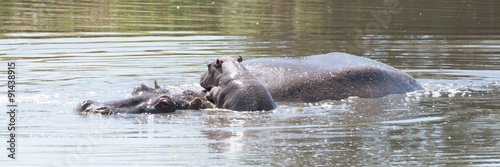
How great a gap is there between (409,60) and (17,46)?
7.01 metres

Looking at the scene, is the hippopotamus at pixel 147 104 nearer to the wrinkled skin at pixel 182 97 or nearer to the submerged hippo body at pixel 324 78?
the wrinkled skin at pixel 182 97

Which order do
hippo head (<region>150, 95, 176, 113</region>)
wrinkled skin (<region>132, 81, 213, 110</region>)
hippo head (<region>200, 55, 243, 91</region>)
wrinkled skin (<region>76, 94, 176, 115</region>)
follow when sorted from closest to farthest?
wrinkled skin (<region>76, 94, 176, 115</region>)
hippo head (<region>150, 95, 176, 113</region>)
wrinkled skin (<region>132, 81, 213, 110</region>)
hippo head (<region>200, 55, 243, 91</region>)

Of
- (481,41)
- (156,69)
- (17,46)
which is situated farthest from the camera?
(481,41)

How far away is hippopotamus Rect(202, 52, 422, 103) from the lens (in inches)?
356

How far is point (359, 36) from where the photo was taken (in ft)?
54.4

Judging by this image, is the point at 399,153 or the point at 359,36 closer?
the point at 399,153

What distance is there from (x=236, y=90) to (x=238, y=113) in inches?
10.3

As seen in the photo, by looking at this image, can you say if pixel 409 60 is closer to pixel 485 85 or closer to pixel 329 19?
pixel 485 85

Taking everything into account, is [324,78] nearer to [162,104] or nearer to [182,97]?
[182,97]

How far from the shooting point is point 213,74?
28.5 feet

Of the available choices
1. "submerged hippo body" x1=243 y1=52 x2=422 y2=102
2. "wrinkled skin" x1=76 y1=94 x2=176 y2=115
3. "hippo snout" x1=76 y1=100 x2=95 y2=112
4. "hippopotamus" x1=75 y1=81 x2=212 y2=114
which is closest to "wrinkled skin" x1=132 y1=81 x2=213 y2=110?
"hippopotamus" x1=75 y1=81 x2=212 y2=114

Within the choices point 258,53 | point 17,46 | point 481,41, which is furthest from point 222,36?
point 481,41

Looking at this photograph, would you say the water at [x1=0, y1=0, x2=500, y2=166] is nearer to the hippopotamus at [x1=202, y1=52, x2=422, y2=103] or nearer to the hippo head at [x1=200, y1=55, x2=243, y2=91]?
the hippopotamus at [x1=202, y1=52, x2=422, y2=103]

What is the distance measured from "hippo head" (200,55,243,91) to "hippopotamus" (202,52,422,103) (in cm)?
3
